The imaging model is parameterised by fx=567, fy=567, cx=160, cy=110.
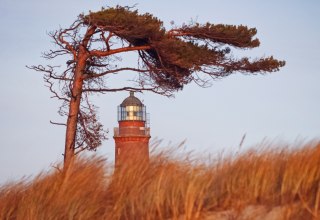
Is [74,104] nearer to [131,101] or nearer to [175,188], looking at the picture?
[175,188]

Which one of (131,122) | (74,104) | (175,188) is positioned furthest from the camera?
(131,122)

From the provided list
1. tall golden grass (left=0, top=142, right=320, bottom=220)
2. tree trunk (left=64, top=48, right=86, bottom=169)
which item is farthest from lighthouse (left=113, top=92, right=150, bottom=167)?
tall golden grass (left=0, top=142, right=320, bottom=220)

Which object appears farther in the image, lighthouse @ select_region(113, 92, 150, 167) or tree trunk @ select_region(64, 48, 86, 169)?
lighthouse @ select_region(113, 92, 150, 167)

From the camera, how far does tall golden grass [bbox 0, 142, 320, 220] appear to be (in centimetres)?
489

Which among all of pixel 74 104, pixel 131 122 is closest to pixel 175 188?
pixel 74 104

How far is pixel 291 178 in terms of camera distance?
4.90 meters

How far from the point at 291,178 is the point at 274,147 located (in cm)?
72

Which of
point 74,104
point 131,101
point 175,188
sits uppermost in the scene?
point 131,101

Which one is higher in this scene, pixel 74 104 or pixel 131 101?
pixel 131 101

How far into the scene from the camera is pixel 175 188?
5492 millimetres

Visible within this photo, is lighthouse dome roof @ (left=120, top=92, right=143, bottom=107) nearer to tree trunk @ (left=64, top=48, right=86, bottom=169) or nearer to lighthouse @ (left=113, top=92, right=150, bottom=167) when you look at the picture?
lighthouse @ (left=113, top=92, right=150, bottom=167)

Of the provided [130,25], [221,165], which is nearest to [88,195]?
[221,165]

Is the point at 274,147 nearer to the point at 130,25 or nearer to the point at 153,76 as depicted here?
the point at 130,25

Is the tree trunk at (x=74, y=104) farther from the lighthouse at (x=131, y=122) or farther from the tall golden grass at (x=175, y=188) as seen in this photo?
the lighthouse at (x=131, y=122)
